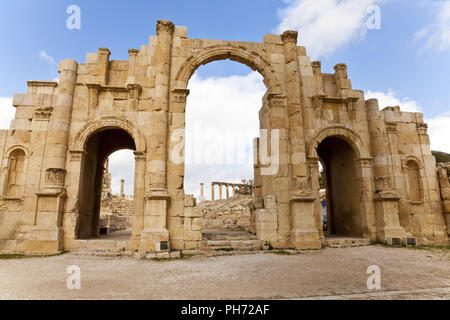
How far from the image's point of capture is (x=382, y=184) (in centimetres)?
937

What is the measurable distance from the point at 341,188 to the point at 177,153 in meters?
7.29

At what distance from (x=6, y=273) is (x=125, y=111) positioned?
5486mm

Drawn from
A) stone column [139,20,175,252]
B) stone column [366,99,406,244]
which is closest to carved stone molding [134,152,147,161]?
stone column [139,20,175,252]

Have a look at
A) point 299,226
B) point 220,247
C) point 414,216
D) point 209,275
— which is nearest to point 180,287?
point 209,275

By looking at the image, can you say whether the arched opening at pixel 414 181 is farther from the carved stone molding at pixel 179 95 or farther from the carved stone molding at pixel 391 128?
the carved stone molding at pixel 179 95

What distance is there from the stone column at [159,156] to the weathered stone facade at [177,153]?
0.03 meters

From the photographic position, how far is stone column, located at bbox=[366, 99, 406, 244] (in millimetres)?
8914

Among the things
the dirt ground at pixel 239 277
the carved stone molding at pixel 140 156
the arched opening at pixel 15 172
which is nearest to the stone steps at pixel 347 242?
the dirt ground at pixel 239 277

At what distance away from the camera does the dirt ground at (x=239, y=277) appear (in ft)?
13.5

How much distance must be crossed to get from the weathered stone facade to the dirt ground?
1271 millimetres

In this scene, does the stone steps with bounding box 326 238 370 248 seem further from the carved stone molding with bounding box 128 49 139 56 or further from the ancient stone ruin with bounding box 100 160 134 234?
the ancient stone ruin with bounding box 100 160 134 234

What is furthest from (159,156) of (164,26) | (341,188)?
(341,188)

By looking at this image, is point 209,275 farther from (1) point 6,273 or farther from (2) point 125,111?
(2) point 125,111

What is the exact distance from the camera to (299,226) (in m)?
8.21
